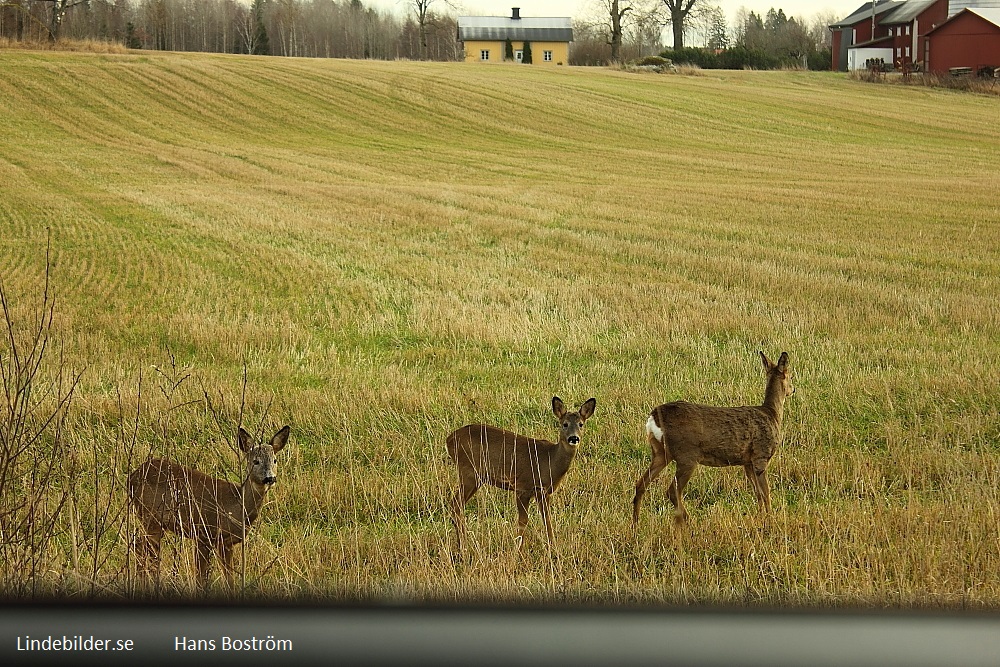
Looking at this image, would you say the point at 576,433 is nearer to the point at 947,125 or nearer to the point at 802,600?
the point at 802,600

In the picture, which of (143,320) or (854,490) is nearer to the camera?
(854,490)

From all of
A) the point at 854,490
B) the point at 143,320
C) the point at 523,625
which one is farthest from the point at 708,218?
the point at 523,625

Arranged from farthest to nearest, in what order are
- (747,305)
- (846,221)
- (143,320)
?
(846,221)
(747,305)
(143,320)

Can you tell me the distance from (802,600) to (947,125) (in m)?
13.9

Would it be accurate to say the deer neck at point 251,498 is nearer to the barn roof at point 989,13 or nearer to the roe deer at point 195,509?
the roe deer at point 195,509

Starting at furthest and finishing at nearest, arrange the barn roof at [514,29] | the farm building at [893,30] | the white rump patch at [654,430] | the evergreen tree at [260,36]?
the evergreen tree at [260,36], the barn roof at [514,29], the farm building at [893,30], the white rump patch at [654,430]

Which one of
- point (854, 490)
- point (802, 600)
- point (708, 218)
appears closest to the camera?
point (802, 600)

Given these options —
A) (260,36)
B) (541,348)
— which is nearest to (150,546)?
(541,348)

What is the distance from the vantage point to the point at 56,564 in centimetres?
255

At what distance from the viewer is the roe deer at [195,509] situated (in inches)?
98.3

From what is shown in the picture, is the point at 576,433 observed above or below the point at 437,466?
above

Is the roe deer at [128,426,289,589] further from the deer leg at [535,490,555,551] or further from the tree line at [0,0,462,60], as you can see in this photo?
the tree line at [0,0,462,60]

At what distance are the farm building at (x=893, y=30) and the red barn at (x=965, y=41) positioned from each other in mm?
68

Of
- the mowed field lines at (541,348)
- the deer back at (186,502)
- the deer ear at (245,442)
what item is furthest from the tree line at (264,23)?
the deer ear at (245,442)
